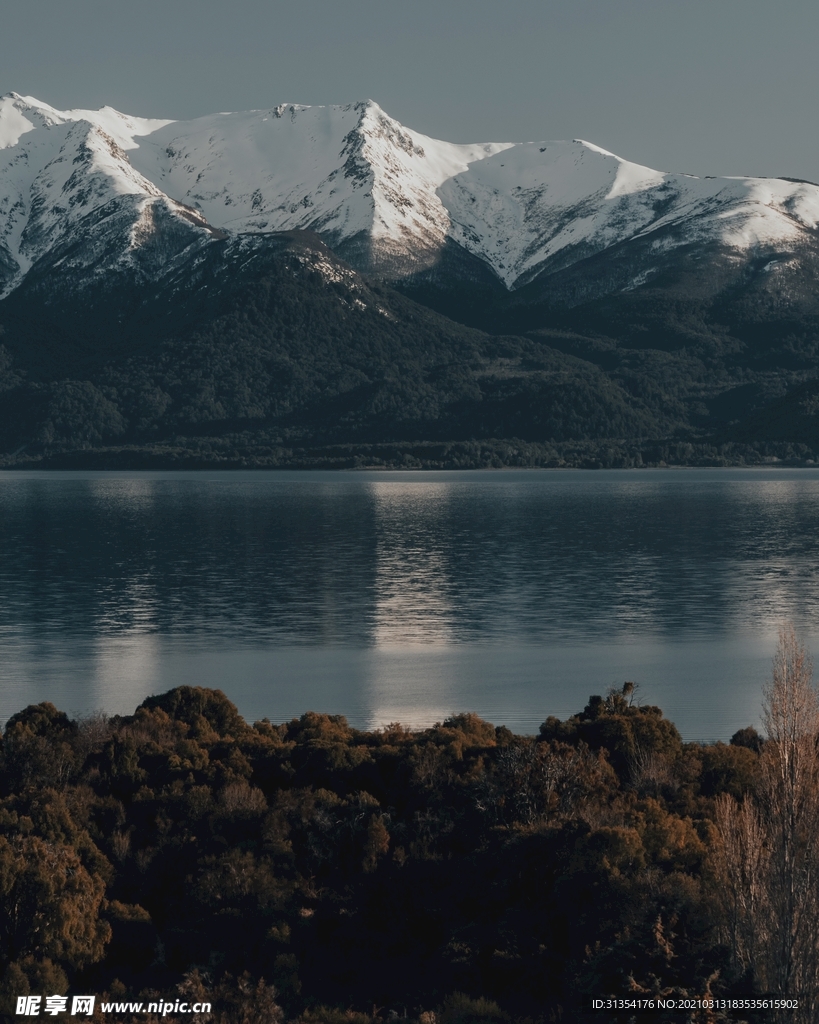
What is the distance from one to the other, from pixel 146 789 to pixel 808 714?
67.1ft

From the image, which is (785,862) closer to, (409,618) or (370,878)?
(370,878)

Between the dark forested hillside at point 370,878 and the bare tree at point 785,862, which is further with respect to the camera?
the dark forested hillside at point 370,878

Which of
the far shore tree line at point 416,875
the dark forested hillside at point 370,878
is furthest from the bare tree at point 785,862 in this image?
the dark forested hillside at point 370,878

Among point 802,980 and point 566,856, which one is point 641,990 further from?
point 566,856

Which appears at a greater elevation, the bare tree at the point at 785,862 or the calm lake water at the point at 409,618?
the bare tree at the point at 785,862

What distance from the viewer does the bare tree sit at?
2338 centimetres

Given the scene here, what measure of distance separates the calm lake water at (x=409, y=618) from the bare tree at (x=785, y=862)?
103 ft

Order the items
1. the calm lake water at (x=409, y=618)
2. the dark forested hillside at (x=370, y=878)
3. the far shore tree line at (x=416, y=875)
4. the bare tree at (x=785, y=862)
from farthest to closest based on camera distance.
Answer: the calm lake water at (x=409, y=618)
the dark forested hillside at (x=370, y=878)
the far shore tree line at (x=416, y=875)
the bare tree at (x=785, y=862)

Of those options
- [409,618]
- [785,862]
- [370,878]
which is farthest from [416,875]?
[409,618]

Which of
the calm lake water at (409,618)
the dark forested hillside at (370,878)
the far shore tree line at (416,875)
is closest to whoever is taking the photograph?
the far shore tree line at (416,875)

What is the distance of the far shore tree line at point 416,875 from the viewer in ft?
81.6

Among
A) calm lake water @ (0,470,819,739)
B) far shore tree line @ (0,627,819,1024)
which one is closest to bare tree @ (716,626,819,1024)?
far shore tree line @ (0,627,819,1024)

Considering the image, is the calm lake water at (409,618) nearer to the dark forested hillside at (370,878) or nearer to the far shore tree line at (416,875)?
the dark forested hillside at (370,878)

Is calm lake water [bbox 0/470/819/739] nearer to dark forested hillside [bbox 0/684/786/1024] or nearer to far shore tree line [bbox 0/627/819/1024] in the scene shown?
dark forested hillside [bbox 0/684/786/1024]
